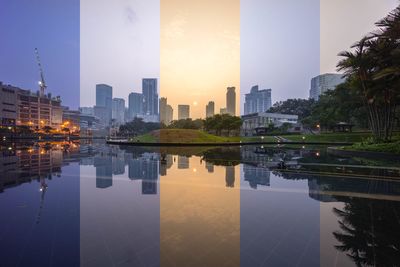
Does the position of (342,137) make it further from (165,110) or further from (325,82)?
(165,110)

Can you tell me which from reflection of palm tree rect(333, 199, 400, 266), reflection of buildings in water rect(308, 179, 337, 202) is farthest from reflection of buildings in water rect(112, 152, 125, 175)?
reflection of palm tree rect(333, 199, 400, 266)

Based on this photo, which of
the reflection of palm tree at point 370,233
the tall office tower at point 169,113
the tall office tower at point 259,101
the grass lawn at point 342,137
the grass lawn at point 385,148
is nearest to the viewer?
the reflection of palm tree at point 370,233

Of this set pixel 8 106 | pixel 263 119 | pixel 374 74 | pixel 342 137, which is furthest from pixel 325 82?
pixel 8 106

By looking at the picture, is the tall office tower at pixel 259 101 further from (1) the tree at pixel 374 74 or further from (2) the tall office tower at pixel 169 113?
(1) the tree at pixel 374 74

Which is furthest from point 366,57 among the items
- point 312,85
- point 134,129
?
point 312,85

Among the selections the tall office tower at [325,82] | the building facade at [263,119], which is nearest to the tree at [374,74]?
the building facade at [263,119]

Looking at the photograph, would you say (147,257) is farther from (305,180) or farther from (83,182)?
(305,180)

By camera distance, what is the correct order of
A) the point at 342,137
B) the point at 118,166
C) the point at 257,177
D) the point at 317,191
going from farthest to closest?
1. the point at 342,137
2. the point at 118,166
3. the point at 257,177
4. the point at 317,191
